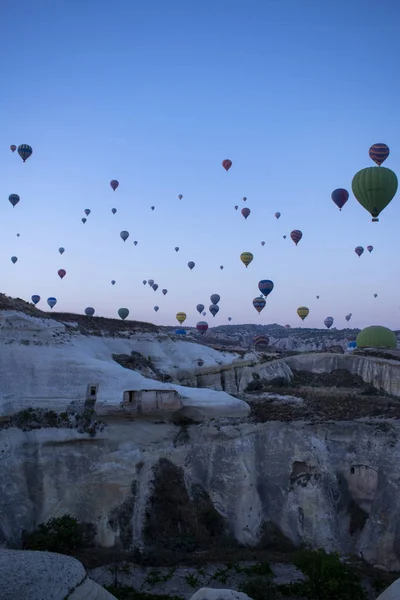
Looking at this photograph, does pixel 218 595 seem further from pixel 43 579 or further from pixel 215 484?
pixel 215 484

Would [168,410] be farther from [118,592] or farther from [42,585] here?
[42,585]

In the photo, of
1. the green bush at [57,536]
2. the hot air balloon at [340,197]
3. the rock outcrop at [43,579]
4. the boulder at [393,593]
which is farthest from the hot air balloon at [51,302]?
the boulder at [393,593]

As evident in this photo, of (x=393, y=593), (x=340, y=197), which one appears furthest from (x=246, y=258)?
(x=393, y=593)

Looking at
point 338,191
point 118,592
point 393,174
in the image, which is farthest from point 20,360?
Answer: point 338,191

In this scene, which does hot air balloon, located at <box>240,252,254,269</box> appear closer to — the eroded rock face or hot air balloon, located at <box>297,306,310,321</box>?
hot air balloon, located at <box>297,306,310,321</box>

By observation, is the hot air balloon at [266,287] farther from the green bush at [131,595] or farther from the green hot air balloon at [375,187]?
the green bush at [131,595]

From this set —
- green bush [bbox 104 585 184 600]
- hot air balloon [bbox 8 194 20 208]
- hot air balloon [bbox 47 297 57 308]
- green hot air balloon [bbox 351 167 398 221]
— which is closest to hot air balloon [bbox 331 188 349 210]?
green hot air balloon [bbox 351 167 398 221]
